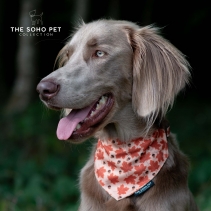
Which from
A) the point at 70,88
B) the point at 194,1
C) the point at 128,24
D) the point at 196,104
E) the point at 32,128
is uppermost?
the point at 128,24

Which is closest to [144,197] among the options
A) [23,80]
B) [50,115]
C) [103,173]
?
[103,173]

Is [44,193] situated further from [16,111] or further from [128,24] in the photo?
[16,111]

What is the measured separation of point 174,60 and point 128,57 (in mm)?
333

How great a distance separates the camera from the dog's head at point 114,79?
3975 mm

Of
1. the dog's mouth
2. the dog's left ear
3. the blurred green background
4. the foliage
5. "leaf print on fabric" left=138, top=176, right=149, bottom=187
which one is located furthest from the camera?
the blurred green background

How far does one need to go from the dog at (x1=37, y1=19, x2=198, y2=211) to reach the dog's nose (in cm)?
1

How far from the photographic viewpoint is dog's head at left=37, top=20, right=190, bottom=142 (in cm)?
397

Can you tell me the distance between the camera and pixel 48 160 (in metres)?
8.50

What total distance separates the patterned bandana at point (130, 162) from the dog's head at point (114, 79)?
18 cm

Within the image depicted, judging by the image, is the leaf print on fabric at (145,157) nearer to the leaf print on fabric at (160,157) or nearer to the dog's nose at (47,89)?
the leaf print on fabric at (160,157)

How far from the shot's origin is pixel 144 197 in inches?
164

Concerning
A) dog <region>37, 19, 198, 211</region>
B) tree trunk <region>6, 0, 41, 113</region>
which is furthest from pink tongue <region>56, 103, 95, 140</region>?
tree trunk <region>6, 0, 41, 113</region>

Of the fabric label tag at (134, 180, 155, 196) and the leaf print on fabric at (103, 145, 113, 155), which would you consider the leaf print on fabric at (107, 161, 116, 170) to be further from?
the fabric label tag at (134, 180, 155, 196)

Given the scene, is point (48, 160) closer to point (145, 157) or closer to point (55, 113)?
point (55, 113)
